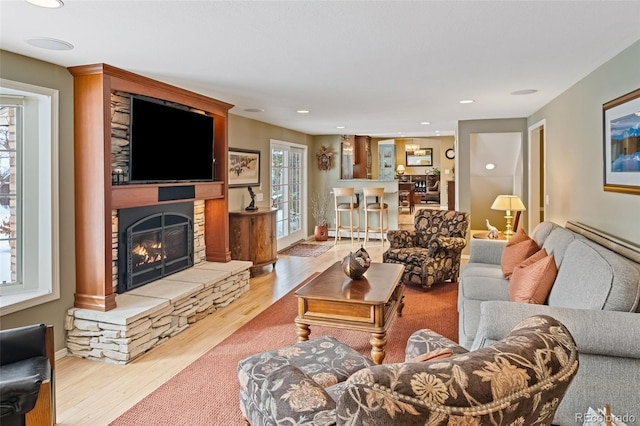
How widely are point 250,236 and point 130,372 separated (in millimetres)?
2777

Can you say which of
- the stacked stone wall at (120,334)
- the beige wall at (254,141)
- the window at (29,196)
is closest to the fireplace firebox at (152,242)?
the stacked stone wall at (120,334)

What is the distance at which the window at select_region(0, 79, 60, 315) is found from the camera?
3.05m

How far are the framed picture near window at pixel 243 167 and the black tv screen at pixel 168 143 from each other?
1094 mm

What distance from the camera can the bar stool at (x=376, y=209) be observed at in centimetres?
831

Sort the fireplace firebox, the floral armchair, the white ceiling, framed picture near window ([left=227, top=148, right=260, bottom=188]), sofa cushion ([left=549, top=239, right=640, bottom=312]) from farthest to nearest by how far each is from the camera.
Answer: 1. framed picture near window ([left=227, top=148, right=260, bottom=188])
2. the floral armchair
3. the fireplace firebox
4. the white ceiling
5. sofa cushion ([left=549, top=239, right=640, bottom=312])

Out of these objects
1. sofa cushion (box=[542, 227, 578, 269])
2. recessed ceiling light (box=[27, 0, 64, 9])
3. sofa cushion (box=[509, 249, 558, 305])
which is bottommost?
sofa cushion (box=[509, 249, 558, 305])

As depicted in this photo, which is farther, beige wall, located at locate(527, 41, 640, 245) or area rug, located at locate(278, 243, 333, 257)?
area rug, located at locate(278, 243, 333, 257)

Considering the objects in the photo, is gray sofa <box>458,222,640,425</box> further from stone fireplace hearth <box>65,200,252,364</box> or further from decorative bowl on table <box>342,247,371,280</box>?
stone fireplace hearth <box>65,200,252,364</box>

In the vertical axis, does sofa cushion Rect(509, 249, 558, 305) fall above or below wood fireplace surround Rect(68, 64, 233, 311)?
below

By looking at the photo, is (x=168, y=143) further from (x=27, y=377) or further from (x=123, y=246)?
(x=27, y=377)

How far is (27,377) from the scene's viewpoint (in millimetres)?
1898

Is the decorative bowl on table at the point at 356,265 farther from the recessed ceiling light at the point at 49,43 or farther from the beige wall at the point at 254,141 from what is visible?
the beige wall at the point at 254,141

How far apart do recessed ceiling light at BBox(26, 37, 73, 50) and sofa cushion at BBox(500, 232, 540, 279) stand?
143 inches

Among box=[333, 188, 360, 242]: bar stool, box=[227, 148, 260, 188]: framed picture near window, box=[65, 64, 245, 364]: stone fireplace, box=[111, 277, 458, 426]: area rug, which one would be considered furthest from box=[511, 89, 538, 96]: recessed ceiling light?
box=[333, 188, 360, 242]: bar stool
